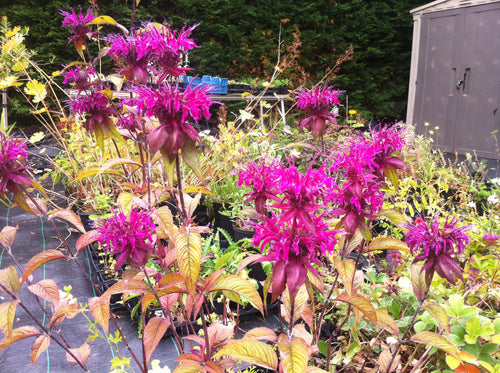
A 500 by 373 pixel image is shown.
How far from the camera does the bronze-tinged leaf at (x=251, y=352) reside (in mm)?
700

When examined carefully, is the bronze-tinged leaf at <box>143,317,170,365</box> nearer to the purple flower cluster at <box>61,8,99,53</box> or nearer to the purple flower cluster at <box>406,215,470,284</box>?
the purple flower cluster at <box>406,215,470,284</box>

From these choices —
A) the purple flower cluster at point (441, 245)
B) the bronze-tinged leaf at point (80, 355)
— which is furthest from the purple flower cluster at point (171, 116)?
the bronze-tinged leaf at point (80, 355)

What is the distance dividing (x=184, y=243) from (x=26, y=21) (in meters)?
6.82

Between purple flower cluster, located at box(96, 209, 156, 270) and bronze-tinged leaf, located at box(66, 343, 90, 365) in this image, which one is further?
bronze-tinged leaf, located at box(66, 343, 90, 365)

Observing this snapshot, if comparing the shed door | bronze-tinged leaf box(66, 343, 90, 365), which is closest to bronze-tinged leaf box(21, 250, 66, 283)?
bronze-tinged leaf box(66, 343, 90, 365)

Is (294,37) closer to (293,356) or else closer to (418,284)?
(418,284)

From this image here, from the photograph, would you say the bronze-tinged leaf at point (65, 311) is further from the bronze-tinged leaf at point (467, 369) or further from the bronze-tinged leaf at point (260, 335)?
the bronze-tinged leaf at point (467, 369)

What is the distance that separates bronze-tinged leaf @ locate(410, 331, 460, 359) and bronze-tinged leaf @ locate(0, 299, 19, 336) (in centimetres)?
94

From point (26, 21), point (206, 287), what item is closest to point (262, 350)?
point (206, 287)

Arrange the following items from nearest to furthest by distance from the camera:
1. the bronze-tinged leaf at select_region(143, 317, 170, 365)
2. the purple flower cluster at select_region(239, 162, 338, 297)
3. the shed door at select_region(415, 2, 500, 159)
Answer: the purple flower cluster at select_region(239, 162, 338, 297), the bronze-tinged leaf at select_region(143, 317, 170, 365), the shed door at select_region(415, 2, 500, 159)

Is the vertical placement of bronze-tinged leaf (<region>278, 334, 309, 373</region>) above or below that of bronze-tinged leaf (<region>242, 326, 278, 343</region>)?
above

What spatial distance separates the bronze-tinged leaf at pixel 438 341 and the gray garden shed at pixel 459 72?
481 cm

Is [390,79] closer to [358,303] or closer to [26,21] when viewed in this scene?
[26,21]

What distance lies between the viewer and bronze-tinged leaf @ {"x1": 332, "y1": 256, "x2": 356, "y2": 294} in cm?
81
